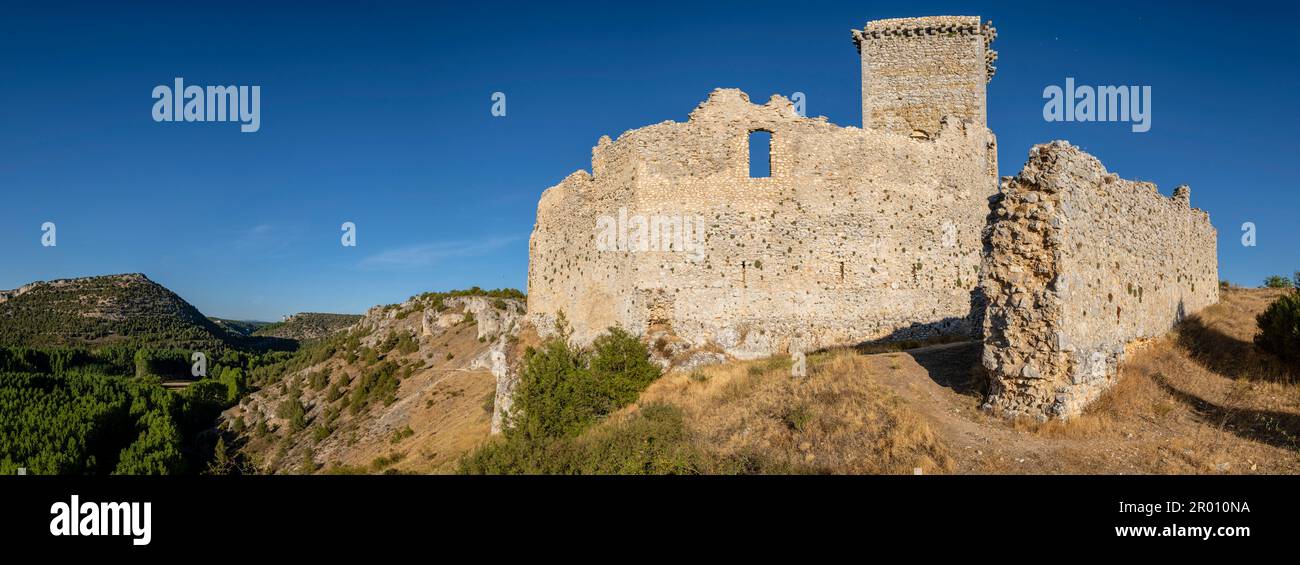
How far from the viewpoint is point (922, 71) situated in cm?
2120

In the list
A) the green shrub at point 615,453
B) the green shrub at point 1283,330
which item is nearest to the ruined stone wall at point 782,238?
the green shrub at point 615,453

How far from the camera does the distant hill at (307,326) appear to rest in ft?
338

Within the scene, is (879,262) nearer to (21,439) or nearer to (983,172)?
(983,172)

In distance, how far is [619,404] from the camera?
14.0m

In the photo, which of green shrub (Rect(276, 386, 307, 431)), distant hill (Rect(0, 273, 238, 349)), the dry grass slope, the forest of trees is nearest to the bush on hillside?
the dry grass slope

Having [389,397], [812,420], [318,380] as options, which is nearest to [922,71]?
[812,420]

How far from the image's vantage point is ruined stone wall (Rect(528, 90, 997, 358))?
53.9 feet

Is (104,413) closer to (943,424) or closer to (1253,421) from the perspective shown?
(943,424)

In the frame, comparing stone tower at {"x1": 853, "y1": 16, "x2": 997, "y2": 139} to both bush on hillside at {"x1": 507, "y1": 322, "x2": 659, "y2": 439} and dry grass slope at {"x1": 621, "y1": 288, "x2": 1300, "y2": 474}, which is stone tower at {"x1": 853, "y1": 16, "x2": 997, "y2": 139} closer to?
dry grass slope at {"x1": 621, "y1": 288, "x2": 1300, "y2": 474}

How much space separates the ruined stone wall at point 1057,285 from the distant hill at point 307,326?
101366mm

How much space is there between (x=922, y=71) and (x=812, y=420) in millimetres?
15173

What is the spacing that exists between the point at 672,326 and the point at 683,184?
3.45 metres

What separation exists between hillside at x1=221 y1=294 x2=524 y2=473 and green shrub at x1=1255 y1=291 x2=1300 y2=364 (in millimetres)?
16765
